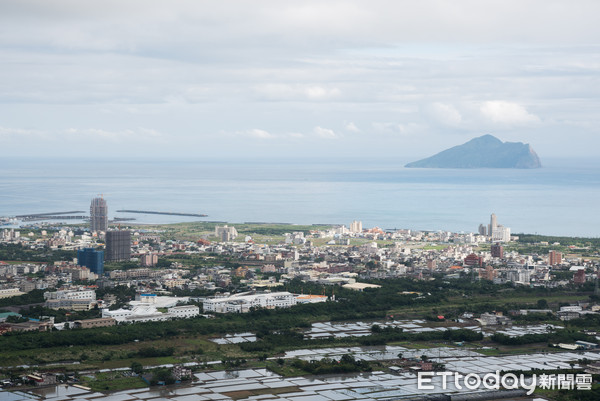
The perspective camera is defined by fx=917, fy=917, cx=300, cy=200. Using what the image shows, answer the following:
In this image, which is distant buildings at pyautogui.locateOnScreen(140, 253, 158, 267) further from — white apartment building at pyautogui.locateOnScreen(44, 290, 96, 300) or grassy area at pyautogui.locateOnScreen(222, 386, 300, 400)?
grassy area at pyautogui.locateOnScreen(222, 386, 300, 400)

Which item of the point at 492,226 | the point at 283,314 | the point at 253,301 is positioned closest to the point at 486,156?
the point at 492,226

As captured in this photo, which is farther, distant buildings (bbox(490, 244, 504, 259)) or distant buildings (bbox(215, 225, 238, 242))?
distant buildings (bbox(215, 225, 238, 242))

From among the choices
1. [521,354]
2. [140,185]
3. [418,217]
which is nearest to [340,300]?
[521,354]

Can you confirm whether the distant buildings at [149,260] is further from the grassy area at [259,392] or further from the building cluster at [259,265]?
the grassy area at [259,392]

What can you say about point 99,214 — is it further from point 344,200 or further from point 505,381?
point 505,381

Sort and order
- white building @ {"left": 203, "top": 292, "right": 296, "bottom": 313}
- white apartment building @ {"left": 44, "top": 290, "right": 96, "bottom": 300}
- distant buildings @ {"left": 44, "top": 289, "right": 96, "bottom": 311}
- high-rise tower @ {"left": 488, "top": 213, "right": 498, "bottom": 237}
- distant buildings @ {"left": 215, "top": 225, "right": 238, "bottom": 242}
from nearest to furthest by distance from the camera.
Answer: white building @ {"left": 203, "top": 292, "right": 296, "bottom": 313}, distant buildings @ {"left": 44, "top": 289, "right": 96, "bottom": 311}, white apartment building @ {"left": 44, "top": 290, "right": 96, "bottom": 300}, distant buildings @ {"left": 215, "top": 225, "right": 238, "bottom": 242}, high-rise tower @ {"left": 488, "top": 213, "right": 498, "bottom": 237}

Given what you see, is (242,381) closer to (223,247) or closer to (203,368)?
(203,368)

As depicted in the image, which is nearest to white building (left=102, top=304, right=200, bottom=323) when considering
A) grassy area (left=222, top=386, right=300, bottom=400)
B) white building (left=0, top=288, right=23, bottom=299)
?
white building (left=0, top=288, right=23, bottom=299)
